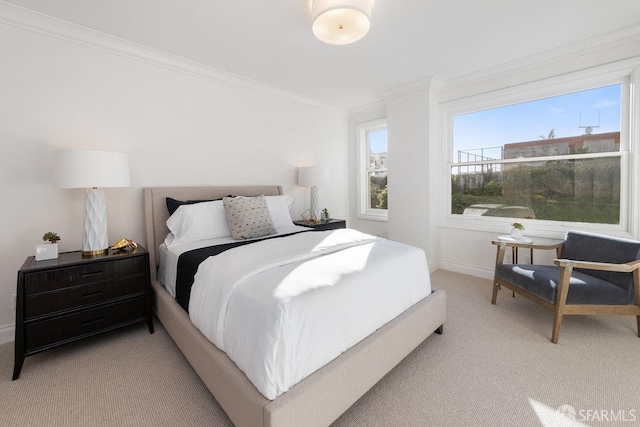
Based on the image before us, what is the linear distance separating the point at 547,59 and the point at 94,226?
187 inches

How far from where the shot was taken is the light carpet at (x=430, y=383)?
149 centimetres

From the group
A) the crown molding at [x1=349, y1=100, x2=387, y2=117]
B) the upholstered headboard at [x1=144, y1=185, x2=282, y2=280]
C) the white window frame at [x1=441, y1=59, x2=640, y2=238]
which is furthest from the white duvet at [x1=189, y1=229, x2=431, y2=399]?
the crown molding at [x1=349, y1=100, x2=387, y2=117]

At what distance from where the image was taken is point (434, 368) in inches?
73.9

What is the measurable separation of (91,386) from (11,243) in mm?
1427

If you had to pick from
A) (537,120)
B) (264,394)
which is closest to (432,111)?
(537,120)

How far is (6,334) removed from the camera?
7.30 ft

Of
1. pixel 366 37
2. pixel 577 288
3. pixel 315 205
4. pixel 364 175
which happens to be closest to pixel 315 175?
pixel 315 205

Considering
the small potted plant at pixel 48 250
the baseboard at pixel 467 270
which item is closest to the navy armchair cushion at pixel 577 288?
the baseboard at pixel 467 270

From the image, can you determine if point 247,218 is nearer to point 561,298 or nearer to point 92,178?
point 92,178

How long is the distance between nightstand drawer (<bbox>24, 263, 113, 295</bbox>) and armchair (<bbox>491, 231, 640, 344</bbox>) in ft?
11.5

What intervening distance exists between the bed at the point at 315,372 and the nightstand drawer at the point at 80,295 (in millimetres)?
222

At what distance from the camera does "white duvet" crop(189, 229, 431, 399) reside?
3.92ft

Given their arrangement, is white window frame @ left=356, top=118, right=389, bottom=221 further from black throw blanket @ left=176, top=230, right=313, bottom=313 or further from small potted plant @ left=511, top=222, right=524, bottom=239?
black throw blanket @ left=176, top=230, right=313, bottom=313

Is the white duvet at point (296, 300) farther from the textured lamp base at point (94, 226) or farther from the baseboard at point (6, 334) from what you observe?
the baseboard at point (6, 334)
